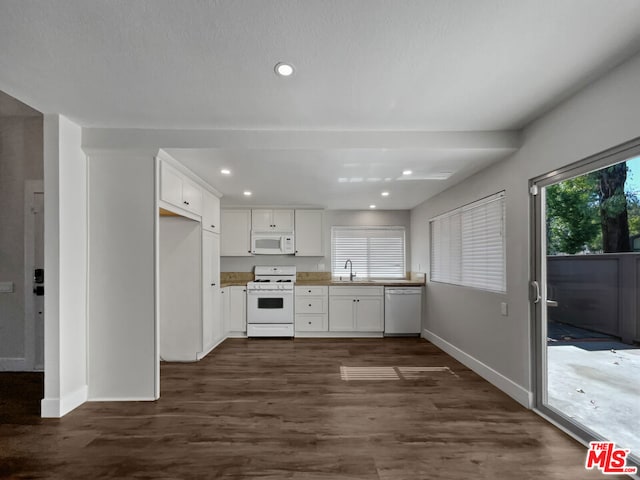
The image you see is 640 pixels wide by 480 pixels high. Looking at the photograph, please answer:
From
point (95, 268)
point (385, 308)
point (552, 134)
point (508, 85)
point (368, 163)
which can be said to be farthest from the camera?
point (385, 308)

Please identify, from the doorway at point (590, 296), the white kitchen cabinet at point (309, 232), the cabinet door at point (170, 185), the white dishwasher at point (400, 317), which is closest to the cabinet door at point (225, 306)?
the white kitchen cabinet at point (309, 232)

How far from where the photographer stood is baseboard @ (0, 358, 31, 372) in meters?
3.47

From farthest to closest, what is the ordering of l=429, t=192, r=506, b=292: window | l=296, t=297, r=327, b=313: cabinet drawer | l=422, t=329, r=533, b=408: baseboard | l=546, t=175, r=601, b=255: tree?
l=296, t=297, r=327, b=313: cabinet drawer, l=429, t=192, r=506, b=292: window, l=422, t=329, r=533, b=408: baseboard, l=546, t=175, r=601, b=255: tree

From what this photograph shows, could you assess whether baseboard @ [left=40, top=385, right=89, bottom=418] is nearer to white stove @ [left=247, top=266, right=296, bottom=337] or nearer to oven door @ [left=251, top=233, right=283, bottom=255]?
white stove @ [left=247, top=266, right=296, bottom=337]

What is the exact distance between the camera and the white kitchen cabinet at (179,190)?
9.68 ft

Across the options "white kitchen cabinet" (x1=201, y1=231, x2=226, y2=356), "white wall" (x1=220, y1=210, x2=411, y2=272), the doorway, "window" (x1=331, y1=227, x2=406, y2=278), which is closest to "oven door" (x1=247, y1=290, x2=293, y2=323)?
"white kitchen cabinet" (x1=201, y1=231, x2=226, y2=356)

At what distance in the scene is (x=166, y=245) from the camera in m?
3.93

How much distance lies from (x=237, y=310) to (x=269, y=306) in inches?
20.7

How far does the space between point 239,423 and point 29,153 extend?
3.73 m

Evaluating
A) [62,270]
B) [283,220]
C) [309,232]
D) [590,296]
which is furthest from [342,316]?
[62,270]

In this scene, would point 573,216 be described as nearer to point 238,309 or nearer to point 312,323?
point 312,323

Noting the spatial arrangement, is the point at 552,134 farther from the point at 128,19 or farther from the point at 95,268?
the point at 95,268

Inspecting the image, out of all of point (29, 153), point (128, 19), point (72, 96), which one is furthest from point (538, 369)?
point (29, 153)

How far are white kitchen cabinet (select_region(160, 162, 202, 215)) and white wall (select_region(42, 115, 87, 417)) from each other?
679 mm
